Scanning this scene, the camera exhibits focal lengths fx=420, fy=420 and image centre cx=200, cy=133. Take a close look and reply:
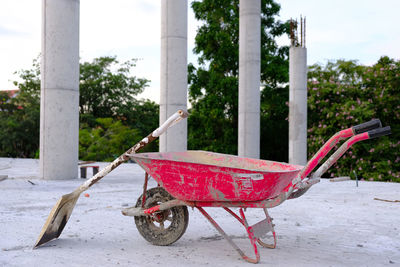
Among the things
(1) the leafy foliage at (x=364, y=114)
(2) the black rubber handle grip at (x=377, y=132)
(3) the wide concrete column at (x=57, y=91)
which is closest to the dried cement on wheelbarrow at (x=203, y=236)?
(2) the black rubber handle grip at (x=377, y=132)

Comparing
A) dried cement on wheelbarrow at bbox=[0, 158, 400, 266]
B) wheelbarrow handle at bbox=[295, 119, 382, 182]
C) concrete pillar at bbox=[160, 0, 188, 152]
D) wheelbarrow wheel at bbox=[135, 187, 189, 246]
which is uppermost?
concrete pillar at bbox=[160, 0, 188, 152]

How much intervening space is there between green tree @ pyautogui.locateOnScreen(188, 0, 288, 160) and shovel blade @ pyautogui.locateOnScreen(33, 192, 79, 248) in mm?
11878

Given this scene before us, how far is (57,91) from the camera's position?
7.50 metres

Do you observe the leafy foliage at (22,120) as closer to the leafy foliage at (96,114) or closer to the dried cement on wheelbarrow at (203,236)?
the leafy foliage at (96,114)

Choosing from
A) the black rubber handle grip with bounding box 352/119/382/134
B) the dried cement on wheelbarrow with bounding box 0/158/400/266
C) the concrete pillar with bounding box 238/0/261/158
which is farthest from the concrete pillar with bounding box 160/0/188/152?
the black rubber handle grip with bounding box 352/119/382/134

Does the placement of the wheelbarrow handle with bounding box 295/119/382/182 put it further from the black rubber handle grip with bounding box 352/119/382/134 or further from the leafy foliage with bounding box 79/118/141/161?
the leafy foliage with bounding box 79/118/141/161

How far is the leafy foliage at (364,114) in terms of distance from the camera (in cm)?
1241

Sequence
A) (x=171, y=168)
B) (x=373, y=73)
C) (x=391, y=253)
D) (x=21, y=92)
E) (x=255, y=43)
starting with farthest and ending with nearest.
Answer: (x=21, y=92) < (x=373, y=73) < (x=255, y=43) < (x=391, y=253) < (x=171, y=168)

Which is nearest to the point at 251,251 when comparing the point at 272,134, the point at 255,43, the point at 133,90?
the point at 255,43

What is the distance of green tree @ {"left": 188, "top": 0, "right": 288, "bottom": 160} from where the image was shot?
→ 15406 millimetres

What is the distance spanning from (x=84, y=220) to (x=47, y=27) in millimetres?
4563

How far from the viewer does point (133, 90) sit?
66.1 ft

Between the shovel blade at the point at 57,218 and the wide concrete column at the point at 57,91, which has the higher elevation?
the wide concrete column at the point at 57,91

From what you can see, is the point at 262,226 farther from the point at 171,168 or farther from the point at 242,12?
the point at 242,12
